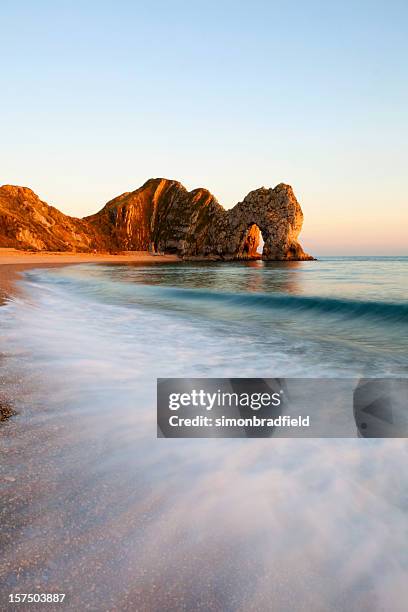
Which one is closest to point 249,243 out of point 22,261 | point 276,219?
point 276,219

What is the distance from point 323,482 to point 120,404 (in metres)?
2.07

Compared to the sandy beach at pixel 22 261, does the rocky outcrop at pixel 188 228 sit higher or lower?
higher

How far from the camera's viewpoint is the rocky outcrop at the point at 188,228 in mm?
104312

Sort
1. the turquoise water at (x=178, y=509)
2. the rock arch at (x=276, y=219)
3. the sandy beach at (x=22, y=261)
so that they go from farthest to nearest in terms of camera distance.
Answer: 1. the rock arch at (x=276, y=219)
2. the sandy beach at (x=22, y=261)
3. the turquoise water at (x=178, y=509)

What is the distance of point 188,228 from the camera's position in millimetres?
160875

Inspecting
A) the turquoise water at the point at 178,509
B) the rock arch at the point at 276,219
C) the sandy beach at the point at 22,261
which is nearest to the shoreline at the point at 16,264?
the sandy beach at the point at 22,261

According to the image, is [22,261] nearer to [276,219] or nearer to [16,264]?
[16,264]

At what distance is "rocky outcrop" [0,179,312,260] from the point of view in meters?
104

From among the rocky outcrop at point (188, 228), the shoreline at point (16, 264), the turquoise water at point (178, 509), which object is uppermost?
the rocky outcrop at point (188, 228)

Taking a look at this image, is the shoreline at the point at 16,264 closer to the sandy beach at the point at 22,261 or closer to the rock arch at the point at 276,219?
the sandy beach at the point at 22,261

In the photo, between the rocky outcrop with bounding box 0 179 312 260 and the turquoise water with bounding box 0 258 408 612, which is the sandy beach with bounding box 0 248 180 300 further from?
the rocky outcrop with bounding box 0 179 312 260

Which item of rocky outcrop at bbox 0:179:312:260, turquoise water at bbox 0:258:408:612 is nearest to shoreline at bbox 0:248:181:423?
turquoise water at bbox 0:258:408:612

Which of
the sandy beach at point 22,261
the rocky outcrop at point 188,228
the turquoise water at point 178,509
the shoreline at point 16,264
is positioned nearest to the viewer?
the turquoise water at point 178,509

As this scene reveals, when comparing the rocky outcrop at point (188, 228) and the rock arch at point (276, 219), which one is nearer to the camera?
the rocky outcrop at point (188, 228)
